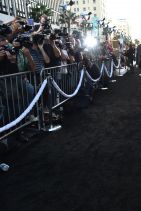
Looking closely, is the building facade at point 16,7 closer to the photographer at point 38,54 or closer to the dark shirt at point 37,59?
the photographer at point 38,54

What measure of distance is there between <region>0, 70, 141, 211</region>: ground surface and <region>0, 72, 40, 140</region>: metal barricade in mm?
490

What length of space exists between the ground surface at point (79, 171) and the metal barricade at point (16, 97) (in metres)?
0.49

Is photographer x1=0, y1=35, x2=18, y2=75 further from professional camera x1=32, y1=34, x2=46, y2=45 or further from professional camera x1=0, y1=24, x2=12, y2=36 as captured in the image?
professional camera x1=32, y1=34, x2=46, y2=45

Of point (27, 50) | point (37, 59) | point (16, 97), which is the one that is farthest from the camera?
point (37, 59)

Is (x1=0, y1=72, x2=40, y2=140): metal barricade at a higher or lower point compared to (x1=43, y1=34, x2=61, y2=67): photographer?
lower

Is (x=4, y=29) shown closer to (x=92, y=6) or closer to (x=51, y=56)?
(x=51, y=56)

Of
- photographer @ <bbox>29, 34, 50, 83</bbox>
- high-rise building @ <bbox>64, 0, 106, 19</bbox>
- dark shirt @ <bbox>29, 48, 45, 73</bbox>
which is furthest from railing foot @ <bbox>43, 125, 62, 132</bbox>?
high-rise building @ <bbox>64, 0, 106, 19</bbox>

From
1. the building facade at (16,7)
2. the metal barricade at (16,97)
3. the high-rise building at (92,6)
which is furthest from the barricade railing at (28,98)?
the high-rise building at (92,6)

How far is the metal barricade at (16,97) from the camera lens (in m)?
5.96

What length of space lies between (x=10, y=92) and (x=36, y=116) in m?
1.25

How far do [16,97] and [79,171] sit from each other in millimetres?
2292

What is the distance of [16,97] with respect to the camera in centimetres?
638

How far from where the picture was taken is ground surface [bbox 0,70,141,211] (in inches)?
148

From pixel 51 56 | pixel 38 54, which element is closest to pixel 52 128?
pixel 38 54
